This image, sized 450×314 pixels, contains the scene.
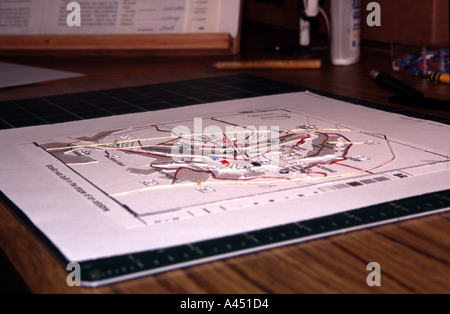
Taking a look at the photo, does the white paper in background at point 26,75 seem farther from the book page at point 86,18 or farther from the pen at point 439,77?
the pen at point 439,77

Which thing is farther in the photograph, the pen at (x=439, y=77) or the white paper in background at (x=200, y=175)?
the pen at (x=439, y=77)

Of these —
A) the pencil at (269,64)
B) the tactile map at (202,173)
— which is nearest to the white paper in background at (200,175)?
the tactile map at (202,173)

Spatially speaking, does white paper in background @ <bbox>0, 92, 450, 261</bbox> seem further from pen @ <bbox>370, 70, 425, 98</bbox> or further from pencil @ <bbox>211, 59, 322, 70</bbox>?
pencil @ <bbox>211, 59, 322, 70</bbox>

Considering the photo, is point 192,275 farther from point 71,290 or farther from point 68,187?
point 68,187

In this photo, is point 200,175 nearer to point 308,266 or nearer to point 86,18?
point 308,266

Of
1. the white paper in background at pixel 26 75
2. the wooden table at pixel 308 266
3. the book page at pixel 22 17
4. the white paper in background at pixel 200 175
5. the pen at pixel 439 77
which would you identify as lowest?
the wooden table at pixel 308 266

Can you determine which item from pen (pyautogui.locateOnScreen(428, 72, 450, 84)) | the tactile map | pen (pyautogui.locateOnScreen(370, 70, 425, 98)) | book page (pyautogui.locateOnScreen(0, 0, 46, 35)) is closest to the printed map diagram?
the tactile map
